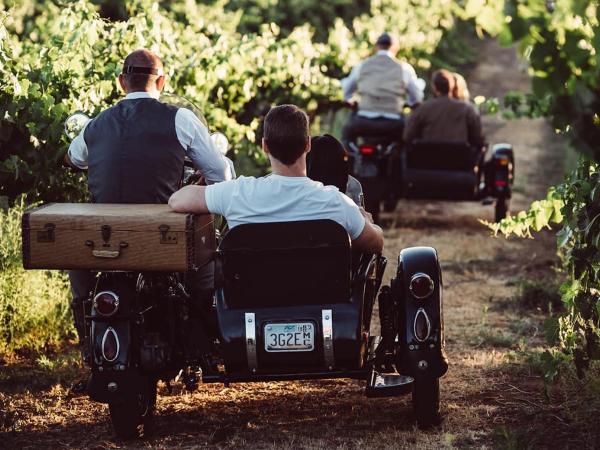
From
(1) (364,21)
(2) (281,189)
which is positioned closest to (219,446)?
(2) (281,189)

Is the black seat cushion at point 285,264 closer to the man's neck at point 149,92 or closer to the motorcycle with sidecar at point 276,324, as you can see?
the motorcycle with sidecar at point 276,324

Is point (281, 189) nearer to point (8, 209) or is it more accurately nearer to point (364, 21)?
point (8, 209)

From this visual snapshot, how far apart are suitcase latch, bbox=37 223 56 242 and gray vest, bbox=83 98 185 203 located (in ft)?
2.25

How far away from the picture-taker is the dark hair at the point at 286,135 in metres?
6.30

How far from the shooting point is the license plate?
246 inches

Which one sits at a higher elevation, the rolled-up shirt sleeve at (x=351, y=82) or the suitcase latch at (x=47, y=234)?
the rolled-up shirt sleeve at (x=351, y=82)

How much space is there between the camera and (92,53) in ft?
32.6

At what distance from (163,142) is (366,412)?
1849 mm

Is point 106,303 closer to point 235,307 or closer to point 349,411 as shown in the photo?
point 235,307

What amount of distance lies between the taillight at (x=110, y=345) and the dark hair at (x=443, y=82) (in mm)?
7547

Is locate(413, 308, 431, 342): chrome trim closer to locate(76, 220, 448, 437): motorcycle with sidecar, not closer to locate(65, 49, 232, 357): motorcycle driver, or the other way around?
locate(76, 220, 448, 437): motorcycle with sidecar

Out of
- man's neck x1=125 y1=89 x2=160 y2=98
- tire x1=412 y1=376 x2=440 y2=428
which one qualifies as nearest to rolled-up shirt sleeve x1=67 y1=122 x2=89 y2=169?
man's neck x1=125 y1=89 x2=160 y2=98

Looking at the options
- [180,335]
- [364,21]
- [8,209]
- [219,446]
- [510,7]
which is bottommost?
[219,446]

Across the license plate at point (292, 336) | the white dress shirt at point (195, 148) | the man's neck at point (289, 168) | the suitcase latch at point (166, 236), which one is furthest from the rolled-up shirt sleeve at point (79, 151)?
the license plate at point (292, 336)
